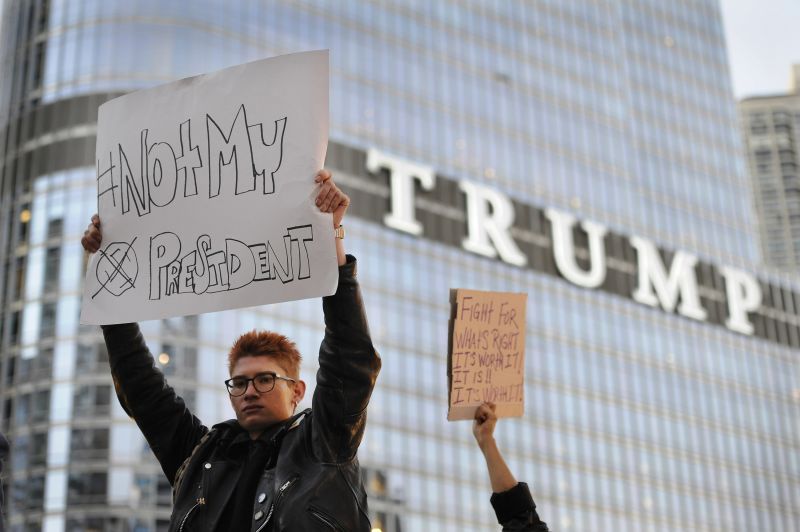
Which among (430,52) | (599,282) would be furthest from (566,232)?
(430,52)

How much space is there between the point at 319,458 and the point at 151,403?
3.52 ft

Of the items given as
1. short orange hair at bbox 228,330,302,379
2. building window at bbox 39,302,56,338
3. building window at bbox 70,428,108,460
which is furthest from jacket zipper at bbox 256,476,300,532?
building window at bbox 39,302,56,338

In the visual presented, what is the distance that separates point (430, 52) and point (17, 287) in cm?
2285

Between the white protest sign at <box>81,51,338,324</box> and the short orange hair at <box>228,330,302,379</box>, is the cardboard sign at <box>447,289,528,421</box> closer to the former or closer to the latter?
the short orange hair at <box>228,330,302,379</box>

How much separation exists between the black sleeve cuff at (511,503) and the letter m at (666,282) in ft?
230

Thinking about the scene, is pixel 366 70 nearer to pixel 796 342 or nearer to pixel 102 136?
pixel 796 342

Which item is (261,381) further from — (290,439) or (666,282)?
(666,282)

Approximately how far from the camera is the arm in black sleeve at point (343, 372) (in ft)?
19.3

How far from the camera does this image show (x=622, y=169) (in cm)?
7838

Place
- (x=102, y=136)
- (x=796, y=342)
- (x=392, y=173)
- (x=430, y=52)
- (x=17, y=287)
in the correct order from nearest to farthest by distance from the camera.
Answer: (x=102, y=136)
(x=17, y=287)
(x=392, y=173)
(x=430, y=52)
(x=796, y=342)

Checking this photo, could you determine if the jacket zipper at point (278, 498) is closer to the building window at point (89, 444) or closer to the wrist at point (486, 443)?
the wrist at point (486, 443)

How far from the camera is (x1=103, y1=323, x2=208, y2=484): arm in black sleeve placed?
6547 mm

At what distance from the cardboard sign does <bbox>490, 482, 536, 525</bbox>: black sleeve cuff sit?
62cm

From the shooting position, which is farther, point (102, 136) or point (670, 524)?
point (670, 524)
